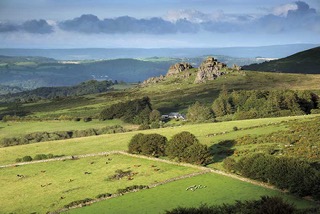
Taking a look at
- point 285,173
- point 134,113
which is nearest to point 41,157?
point 285,173

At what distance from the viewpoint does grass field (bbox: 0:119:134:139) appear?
159975 mm

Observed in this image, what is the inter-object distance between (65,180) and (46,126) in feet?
341

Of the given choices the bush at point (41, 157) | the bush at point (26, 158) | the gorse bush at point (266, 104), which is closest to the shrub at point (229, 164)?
the bush at point (41, 157)

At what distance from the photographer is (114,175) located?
236 ft

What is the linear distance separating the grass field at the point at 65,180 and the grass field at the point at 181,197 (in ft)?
14.6

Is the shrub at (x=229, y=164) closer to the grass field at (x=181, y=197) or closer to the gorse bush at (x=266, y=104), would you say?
the grass field at (x=181, y=197)

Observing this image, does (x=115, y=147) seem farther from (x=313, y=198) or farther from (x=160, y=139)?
(x=313, y=198)

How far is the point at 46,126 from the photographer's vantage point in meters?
172

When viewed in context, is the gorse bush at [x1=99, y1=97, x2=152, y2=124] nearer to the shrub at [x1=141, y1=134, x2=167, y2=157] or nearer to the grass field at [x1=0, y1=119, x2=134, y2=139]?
the grass field at [x1=0, y1=119, x2=134, y2=139]

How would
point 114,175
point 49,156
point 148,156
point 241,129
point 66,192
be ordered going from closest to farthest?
point 66,192, point 114,175, point 148,156, point 49,156, point 241,129

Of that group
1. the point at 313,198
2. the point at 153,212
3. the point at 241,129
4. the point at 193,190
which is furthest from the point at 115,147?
the point at 313,198

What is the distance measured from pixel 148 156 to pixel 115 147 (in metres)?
15.4

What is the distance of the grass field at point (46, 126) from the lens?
159975 mm

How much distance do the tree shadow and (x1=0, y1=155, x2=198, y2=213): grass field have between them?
7.96 m
